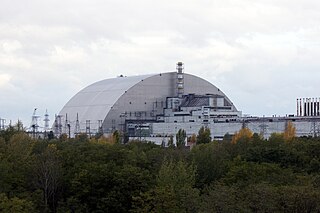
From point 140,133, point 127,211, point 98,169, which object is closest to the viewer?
point 127,211

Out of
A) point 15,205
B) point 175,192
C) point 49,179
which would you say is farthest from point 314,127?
point 15,205

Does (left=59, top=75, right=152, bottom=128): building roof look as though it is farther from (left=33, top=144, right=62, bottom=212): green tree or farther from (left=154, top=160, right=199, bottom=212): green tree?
(left=154, top=160, right=199, bottom=212): green tree

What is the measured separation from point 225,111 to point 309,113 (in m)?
8.06

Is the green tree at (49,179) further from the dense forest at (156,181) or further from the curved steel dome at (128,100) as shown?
the curved steel dome at (128,100)

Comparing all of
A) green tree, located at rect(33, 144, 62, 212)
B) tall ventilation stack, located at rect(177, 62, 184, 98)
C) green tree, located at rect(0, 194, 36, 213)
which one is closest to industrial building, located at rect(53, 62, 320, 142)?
tall ventilation stack, located at rect(177, 62, 184, 98)

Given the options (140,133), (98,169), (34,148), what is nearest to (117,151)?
(98,169)

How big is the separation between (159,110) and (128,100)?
12.4 feet

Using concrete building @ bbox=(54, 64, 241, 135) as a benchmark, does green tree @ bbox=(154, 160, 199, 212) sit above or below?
below

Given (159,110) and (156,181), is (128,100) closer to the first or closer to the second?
(159,110)

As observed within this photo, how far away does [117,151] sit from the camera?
34.7 m

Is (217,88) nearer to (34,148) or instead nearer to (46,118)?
(46,118)

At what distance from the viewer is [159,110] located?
79.2 meters

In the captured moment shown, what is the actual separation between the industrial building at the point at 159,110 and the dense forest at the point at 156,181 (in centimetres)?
3215

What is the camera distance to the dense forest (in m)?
24.5
